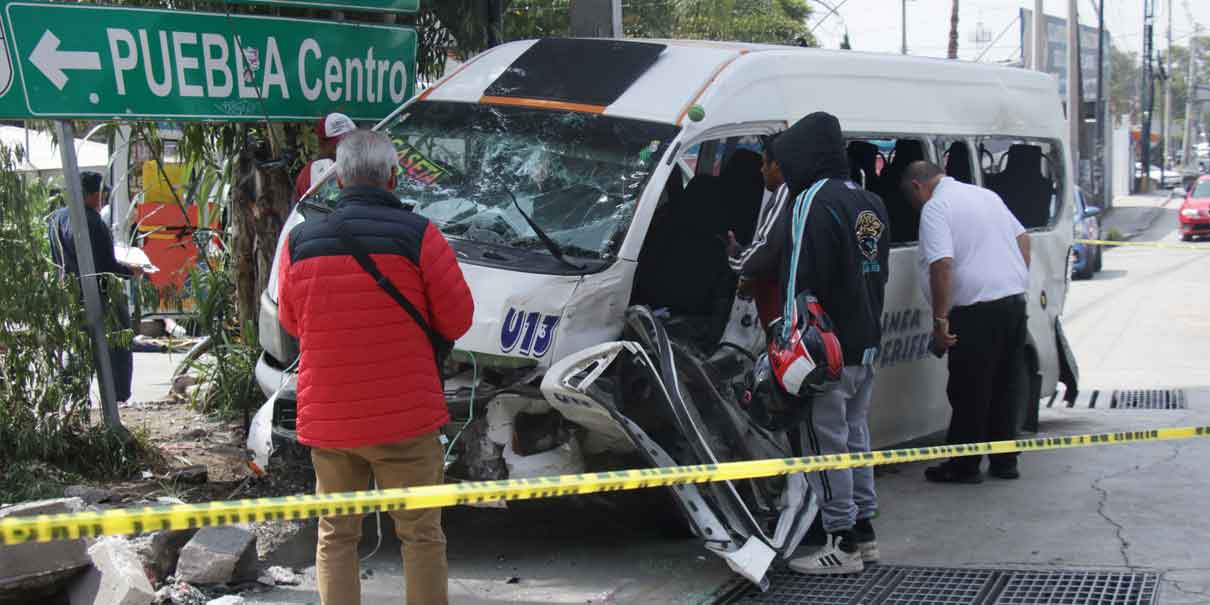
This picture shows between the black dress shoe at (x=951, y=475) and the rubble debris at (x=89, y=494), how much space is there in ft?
14.1

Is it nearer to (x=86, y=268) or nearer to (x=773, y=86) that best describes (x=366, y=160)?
(x=773, y=86)

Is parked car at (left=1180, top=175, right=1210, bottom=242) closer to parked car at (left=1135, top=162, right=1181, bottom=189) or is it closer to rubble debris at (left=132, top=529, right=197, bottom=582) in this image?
rubble debris at (left=132, top=529, right=197, bottom=582)

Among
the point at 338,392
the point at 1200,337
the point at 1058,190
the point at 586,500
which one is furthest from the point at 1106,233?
the point at 338,392

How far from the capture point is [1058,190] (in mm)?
8359

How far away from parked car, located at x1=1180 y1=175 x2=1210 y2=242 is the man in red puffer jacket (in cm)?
2880

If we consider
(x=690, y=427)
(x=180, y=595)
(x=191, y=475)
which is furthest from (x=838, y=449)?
(x=191, y=475)

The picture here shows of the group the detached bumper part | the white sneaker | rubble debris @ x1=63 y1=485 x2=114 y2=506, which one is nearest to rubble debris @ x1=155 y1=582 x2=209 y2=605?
rubble debris @ x1=63 y1=485 x2=114 y2=506

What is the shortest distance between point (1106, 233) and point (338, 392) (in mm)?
32730

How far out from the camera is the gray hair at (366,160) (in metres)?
4.22

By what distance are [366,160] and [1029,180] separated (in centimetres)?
533

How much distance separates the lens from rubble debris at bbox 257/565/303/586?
Answer: 527cm

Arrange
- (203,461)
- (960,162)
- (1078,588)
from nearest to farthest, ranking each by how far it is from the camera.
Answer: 1. (1078,588)
2. (203,461)
3. (960,162)

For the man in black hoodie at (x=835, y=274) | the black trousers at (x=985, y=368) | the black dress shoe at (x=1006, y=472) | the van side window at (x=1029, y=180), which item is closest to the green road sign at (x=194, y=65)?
the man in black hoodie at (x=835, y=274)

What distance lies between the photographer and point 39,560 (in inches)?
186
